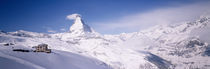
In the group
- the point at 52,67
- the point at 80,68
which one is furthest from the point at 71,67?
Answer: the point at 52,67

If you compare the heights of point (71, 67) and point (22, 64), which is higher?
point (22, 64)

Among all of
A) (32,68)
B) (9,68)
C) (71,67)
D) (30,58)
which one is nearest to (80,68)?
(71,67)

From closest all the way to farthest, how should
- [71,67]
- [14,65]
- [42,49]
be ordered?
[14,65]
[71,67]
[42,49]

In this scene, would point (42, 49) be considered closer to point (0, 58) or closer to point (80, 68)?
point (80, 68)

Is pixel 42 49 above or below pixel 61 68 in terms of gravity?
above

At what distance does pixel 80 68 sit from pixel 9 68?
8619 cm

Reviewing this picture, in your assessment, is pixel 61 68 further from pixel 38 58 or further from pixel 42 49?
pixel 42 49

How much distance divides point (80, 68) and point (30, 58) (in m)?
51.7

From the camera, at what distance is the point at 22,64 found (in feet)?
345

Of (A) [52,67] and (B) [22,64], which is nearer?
(B) [22,64]

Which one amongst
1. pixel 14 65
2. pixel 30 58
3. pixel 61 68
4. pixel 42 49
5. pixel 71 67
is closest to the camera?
pixel 14 65

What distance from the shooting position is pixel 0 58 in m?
99.5

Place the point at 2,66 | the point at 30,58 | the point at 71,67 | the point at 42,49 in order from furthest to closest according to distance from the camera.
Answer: the point at 42,49 < the point at 71,67 < the point at 30,58 < the point at 2,66

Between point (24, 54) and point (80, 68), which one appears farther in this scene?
point (80, 68)
